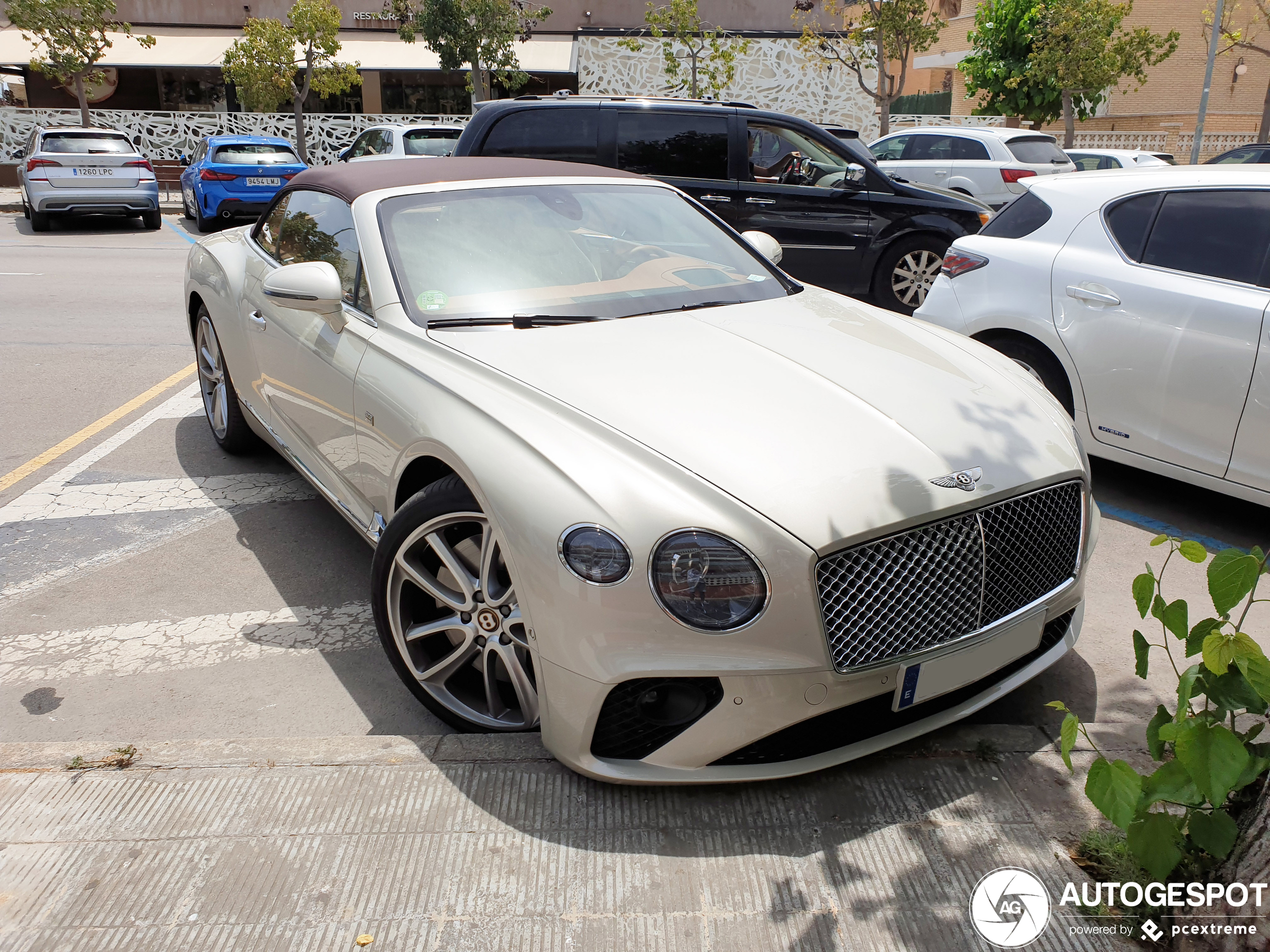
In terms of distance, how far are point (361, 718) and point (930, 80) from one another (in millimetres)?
51476

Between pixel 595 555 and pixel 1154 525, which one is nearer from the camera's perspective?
pixel 595 555

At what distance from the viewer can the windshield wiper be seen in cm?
339

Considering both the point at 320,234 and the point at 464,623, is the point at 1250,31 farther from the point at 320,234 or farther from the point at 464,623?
the point at 464,623

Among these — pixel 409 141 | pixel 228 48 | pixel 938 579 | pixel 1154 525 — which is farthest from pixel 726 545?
pixel 228 48

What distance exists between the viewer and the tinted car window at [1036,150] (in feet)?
46.3

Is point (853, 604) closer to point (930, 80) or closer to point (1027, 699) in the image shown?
A: point (1027, 699)

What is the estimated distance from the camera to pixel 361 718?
3.25 m

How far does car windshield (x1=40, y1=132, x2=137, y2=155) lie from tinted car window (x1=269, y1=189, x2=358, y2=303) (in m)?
13.7

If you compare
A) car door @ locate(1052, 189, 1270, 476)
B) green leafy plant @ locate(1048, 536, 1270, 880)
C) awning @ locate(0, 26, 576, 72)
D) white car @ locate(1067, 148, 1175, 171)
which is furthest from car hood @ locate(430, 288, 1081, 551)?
awning @ locate(0, 26, 576, 72)

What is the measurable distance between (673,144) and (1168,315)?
5267 millimetres

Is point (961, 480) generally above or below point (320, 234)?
below

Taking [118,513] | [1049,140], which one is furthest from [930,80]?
[118,513]

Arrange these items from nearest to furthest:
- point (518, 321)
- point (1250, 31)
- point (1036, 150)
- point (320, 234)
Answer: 1. point (518, 321)
2. point (320, 234)
3. point (1036, 150)
4. point (1250, 31)

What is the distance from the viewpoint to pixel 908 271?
347 inches
